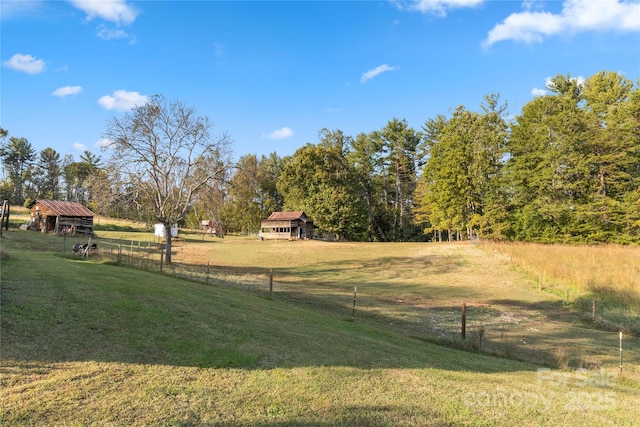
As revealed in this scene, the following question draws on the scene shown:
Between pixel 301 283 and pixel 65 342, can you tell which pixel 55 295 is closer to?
pixel 65 342

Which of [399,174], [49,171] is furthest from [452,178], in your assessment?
[49,171]

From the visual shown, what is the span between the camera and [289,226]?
192 feet

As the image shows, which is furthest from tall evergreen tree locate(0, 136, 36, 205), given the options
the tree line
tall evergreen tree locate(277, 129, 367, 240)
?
tall evergreen tree locate(277, 129, 367, 240)

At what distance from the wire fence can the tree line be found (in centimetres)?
1070

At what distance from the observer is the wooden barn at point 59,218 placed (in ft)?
123

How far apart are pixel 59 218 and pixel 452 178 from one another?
47.3 metres

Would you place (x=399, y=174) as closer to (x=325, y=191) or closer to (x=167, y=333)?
(x=325, y=191)

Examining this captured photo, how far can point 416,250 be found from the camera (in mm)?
43375

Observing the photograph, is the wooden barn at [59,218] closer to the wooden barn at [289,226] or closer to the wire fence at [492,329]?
the wire fence at [492,329]

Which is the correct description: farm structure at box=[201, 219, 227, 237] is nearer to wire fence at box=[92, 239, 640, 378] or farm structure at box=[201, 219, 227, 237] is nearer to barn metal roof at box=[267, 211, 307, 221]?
barn metal roof at box=[267, 211, 307, 221]

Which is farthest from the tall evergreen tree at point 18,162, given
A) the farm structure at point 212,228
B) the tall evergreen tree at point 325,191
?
the tall evergreen tree at point 325,191

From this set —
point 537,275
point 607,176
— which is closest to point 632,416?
point 537,275

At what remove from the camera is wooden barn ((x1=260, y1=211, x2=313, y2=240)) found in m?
58.6

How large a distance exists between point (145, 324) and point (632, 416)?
8.09 metres
